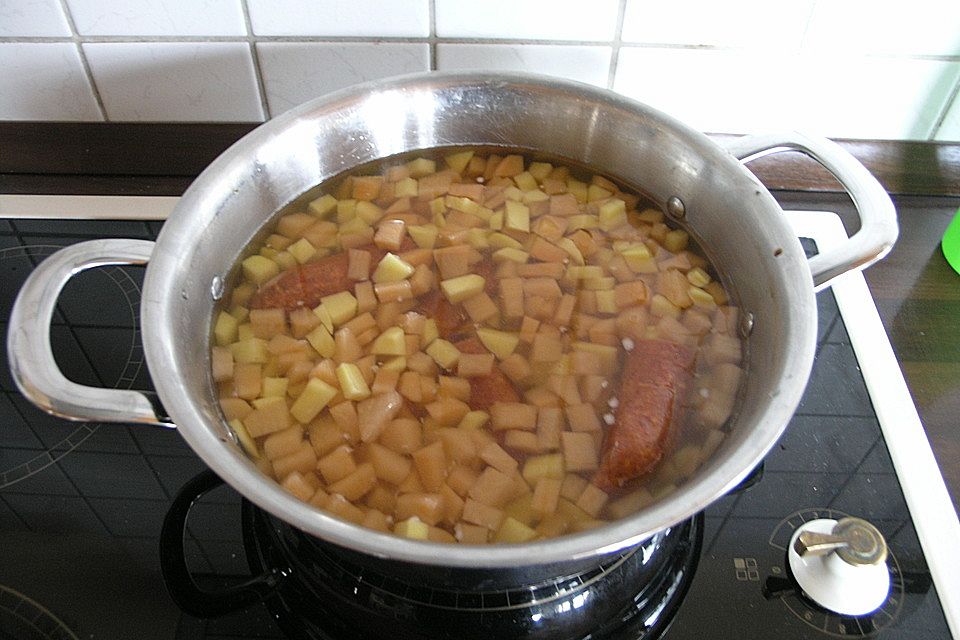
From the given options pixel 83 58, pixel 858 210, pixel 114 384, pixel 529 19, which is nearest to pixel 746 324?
pixel 858 210

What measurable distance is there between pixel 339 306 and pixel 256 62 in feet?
1.37

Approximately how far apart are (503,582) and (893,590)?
384 mm

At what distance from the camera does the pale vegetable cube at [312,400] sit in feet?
2.55

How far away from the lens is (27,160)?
1124 millimetres

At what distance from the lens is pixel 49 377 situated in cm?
62

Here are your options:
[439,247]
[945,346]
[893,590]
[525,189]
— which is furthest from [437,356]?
[945,346]

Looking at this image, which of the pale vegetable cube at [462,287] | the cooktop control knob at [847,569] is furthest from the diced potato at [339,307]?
the cooktop control knob at [847,569]

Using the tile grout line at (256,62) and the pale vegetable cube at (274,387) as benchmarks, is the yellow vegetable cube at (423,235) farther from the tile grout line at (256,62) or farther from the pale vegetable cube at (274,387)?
the tile grout line at (256,62)

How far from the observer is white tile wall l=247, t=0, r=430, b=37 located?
99cm

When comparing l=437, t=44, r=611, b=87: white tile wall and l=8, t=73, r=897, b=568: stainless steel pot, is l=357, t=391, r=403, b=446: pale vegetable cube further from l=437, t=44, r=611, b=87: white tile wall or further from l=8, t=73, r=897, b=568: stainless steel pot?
l=437, t=44, r=611, b=87: white tile wall

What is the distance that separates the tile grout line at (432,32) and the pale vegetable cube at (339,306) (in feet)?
1.25

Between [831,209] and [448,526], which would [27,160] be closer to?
[448,526]

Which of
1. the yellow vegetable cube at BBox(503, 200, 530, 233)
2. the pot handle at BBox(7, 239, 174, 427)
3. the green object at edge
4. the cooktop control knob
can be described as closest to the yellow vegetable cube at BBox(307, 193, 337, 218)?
the yellow vegetable cube at BBox(503, 200, 530, 233)

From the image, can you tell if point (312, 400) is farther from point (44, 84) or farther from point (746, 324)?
A: point (44, 84)
